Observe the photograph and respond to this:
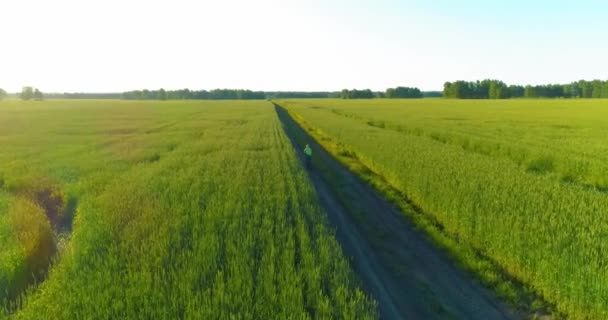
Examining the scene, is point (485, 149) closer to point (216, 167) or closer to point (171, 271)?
point (216, 167)

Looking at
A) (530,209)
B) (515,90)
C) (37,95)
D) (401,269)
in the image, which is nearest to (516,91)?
(515,90)

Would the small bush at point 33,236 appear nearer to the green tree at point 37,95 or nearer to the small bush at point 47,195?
the small bush at point 47,195

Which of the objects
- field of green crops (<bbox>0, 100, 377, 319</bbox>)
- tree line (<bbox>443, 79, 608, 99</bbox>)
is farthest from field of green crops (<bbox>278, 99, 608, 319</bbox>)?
tree line (<bbox>443, 79, 608, 99</bbox>)

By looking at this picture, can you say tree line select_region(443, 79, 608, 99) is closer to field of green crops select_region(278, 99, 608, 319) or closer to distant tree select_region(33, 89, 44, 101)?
→ field of green crops select_region(278, 99, 608, 319)

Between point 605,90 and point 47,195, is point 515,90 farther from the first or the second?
point 47,195

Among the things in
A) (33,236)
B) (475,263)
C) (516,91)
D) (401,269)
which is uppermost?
(516,91)
